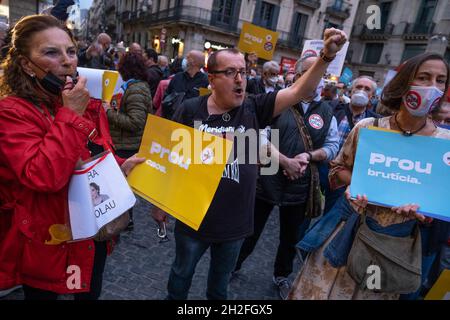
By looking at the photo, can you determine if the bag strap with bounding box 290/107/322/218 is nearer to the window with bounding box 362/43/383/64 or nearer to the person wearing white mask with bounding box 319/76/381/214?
the person wearing white mask with bounding box 319/76/381/214

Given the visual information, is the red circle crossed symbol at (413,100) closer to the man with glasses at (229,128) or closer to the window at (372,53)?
the man with glasses at (229,128)

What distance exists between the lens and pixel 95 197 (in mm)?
1474

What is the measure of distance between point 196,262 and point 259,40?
25.5 feet

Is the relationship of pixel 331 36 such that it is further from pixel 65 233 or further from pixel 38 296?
pixel 38 296

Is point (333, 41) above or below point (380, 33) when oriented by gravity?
below

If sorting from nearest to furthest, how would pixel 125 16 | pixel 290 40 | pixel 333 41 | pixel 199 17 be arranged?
pixel 333 41 < pixel 199 17 < pixel 290 40 < pixel 125 16

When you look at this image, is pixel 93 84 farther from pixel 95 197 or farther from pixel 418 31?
pixel 418 31

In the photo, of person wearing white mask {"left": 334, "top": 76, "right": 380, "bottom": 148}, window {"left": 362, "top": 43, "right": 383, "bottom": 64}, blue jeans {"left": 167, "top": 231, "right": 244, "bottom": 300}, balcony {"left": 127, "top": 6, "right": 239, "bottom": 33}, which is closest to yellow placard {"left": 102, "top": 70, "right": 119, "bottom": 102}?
blue jeans {"left": 167, "top": 231, "right": 244, "bottom": 300}

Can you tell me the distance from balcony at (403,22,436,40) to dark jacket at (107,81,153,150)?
30768 mm

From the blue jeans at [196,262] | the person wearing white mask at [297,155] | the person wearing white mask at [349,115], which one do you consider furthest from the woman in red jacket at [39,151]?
the person wearing white mask at [349,115]

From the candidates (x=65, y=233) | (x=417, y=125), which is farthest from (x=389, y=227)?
(x=65, y=233)

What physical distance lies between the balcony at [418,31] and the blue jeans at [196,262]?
104ft

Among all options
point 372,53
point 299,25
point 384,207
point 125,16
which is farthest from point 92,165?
point 125,16
